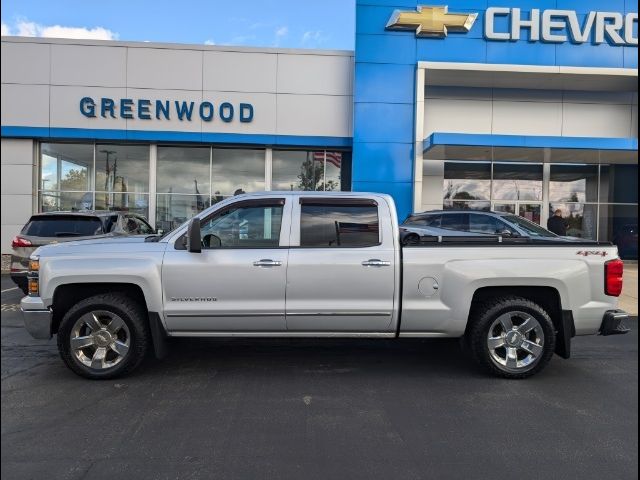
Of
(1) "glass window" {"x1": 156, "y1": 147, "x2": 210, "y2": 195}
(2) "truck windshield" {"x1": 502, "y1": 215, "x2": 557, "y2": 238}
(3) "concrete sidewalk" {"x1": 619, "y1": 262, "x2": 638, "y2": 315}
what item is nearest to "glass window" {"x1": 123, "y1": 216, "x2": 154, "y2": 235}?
(1) "glass window" {"x1": 156, "y1": 147, "x2": 210, "y2": 195}

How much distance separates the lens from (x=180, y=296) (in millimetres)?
4801

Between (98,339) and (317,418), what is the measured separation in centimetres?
233

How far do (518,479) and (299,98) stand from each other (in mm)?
14042

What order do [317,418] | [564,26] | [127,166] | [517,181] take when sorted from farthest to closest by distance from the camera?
[517,181]
[127,166]
[564,26]
[317,418]

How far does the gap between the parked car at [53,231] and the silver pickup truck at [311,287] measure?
373 cm

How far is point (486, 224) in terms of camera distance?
10.9 m

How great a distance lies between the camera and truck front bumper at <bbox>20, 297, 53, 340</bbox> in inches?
189

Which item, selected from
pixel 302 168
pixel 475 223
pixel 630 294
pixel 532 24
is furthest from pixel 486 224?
pixel 532 24

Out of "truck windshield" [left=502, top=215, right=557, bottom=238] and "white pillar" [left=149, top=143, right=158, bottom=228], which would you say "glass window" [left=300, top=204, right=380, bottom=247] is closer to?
"truck windshield" [left=502, top=215, right=557, bottom=238]

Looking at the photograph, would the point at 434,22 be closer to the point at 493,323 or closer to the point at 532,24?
the point at 532,24

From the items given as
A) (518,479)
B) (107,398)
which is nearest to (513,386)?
(518,479)

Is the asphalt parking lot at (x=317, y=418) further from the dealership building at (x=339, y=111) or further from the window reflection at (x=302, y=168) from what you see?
the window reflection at (x=302, y=168)

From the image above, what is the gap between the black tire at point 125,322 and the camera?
4.79 m

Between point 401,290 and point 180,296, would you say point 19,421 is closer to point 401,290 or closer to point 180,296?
point 180,296
